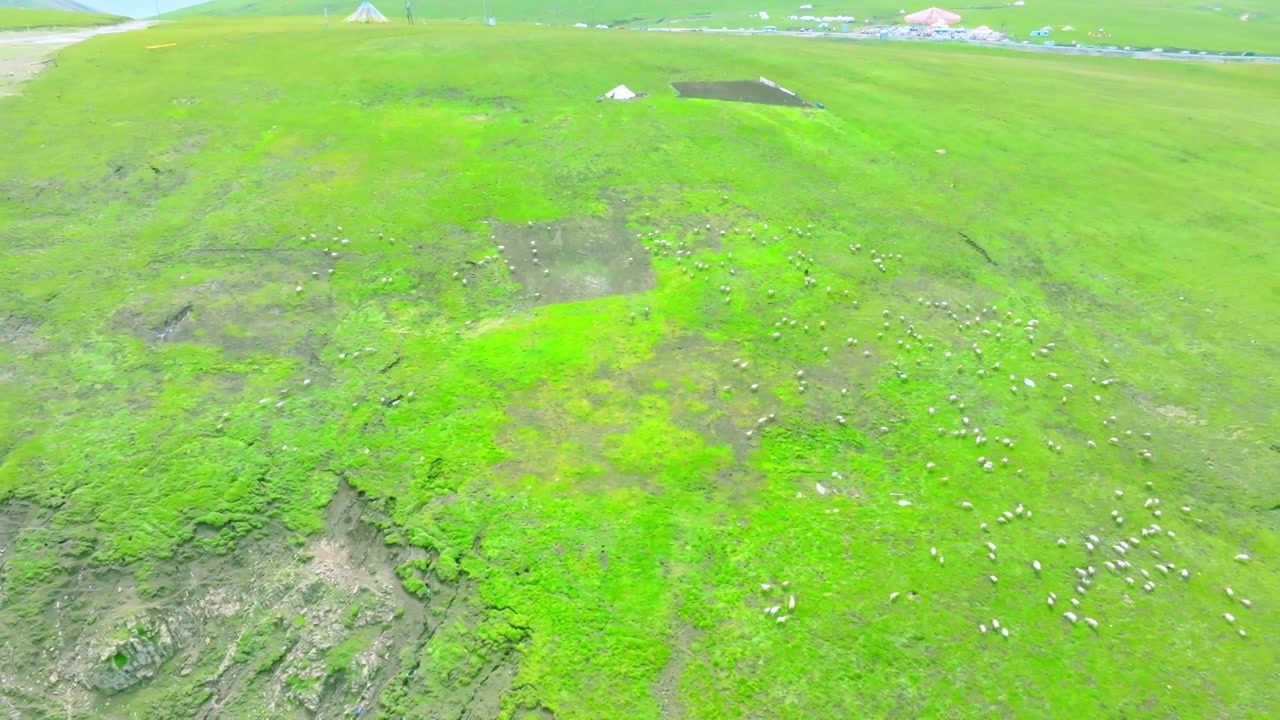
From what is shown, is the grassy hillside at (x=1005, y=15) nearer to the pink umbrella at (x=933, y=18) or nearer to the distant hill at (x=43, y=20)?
the pink umbrella at (x=933, y=18)

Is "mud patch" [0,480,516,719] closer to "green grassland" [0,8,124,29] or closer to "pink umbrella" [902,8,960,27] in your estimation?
"green grassland" [0,8,124,29]

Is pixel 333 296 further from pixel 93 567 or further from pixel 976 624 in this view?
pixel 976 624

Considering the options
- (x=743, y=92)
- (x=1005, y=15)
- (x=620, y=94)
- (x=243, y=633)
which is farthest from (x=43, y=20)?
(x=1005, y=15)

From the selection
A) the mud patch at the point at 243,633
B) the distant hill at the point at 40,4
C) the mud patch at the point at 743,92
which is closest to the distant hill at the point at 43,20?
the mud patch at the point at 743,92

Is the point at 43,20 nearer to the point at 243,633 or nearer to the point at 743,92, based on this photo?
the point at 743,92

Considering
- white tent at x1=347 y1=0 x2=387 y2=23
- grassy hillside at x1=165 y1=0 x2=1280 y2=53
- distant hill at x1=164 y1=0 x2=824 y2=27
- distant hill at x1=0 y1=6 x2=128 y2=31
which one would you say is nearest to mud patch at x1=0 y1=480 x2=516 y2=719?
white tent at x1=347 y1=0 x2=387 y2=23

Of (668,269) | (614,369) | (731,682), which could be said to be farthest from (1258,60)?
(731,682)
